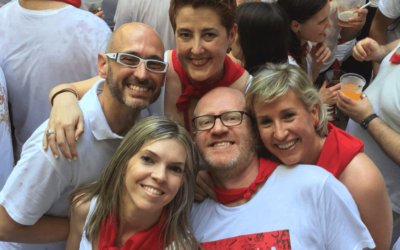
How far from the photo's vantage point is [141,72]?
1.98 meters

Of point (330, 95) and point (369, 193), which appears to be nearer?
point (369, 193)

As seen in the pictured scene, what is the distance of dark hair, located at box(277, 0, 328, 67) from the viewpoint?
9.51 ft

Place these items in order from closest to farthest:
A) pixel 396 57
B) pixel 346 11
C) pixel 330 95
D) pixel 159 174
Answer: pixel 159 174
pixel 396 57
pixel 330 95
pixel 346 11

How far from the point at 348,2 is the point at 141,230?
2.33m

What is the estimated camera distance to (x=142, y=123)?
1935 mm

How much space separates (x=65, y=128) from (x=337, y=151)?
1.33 metres

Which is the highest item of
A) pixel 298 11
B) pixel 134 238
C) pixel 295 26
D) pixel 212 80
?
pixel 298 11

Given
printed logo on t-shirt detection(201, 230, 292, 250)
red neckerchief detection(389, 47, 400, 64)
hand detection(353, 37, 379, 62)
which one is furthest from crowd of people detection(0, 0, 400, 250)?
hand detection(353, 37, 379, 62)

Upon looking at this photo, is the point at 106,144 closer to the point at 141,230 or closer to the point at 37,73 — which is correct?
the point at 141,230

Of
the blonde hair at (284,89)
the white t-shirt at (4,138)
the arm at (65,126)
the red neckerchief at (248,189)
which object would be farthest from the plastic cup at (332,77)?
the white t-shirt at (4,138)

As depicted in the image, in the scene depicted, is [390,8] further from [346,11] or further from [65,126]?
[65,126]

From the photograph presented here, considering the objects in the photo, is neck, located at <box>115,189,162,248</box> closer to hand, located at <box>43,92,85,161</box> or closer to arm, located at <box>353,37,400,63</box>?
hand, located at <box>43,92,85,161</box>

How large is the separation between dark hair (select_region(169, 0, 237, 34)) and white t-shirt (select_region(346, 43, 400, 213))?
3.50ft

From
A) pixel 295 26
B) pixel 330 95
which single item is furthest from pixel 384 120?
pixel 295 26
